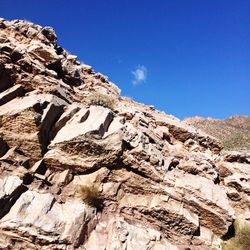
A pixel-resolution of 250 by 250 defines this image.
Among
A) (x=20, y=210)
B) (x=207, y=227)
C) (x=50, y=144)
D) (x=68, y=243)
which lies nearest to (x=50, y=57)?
(x=50, y=144)

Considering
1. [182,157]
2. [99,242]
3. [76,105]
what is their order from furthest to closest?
[182,157] → [76,105] → [99,242]

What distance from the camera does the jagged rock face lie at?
11719 millimetres

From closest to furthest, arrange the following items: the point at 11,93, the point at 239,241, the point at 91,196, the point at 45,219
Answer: the point at 45,219, the point at 91,196, the point at 239,241, the point at 11,93

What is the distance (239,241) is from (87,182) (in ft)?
26.5

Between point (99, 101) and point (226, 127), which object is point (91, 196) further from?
point (226, 127)

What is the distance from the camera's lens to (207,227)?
14805 mm

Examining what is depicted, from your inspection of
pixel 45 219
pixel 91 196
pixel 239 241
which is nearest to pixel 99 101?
pixel 91 196

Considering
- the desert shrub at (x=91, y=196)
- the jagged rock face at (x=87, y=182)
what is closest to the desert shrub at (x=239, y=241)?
the jagged rock face at (x=87, y=182)

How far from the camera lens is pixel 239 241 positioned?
14844 mm

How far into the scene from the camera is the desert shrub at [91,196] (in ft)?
43.2

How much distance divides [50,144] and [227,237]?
32.3ft

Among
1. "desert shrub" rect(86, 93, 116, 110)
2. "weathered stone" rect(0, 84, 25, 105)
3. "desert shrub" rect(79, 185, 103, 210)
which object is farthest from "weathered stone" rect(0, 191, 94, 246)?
"desert shrub" rect(86, 93, 116, 110)

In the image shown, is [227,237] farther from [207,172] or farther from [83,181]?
[83,181]

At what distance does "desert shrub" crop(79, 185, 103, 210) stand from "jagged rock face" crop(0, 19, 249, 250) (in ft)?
0.14
